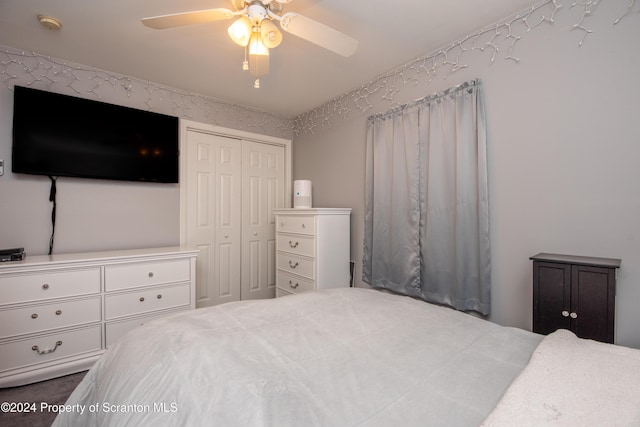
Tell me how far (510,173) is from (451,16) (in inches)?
41.6

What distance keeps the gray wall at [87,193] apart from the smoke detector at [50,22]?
577 millimetres

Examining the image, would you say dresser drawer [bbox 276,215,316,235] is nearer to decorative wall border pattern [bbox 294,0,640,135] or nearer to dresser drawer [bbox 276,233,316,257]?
dresser drawer [bbox 276,233,316,257]

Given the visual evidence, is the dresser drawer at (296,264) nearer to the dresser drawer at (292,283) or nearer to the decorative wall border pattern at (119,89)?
the dresser drawer at (292,283)

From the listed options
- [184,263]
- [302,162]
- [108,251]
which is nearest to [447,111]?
[302,162]

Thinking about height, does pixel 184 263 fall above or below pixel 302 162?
below

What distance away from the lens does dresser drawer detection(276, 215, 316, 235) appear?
267 centimetres

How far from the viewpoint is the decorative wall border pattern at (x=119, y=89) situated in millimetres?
2195

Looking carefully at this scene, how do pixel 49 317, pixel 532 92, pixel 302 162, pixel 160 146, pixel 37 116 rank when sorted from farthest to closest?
pixel 302 162, pixel 160 146, pixel 37 116, pixel 49 317, pixel 532 92

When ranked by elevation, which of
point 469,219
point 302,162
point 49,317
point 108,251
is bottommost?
point 49,317

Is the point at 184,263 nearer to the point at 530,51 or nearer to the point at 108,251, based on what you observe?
the point at 108,251

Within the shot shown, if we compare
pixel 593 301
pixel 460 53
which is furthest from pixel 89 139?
pixel 593 301

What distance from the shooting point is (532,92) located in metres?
1.74

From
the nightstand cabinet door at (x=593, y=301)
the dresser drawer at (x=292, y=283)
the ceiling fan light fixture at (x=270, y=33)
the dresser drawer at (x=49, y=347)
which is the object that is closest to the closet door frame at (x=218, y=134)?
the dresser drawer at (x=292, y=283)

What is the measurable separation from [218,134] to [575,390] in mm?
3291
